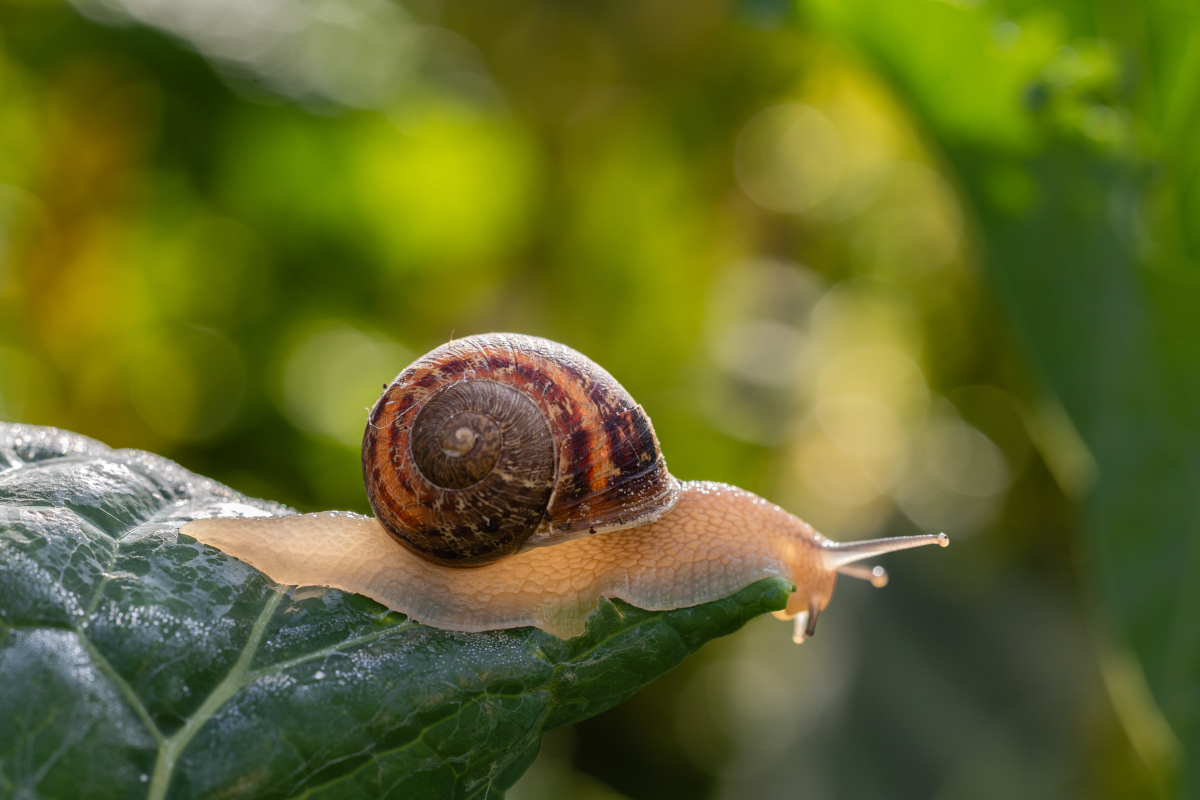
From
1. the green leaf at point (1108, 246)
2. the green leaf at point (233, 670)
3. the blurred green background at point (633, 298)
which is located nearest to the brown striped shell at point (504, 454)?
the green leaf at point (233, 670)

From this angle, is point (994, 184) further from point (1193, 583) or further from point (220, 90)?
point (220, 90)

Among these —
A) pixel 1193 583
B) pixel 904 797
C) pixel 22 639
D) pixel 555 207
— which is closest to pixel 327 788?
→ pixel 22 639

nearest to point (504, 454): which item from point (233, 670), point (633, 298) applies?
point (233, 670)

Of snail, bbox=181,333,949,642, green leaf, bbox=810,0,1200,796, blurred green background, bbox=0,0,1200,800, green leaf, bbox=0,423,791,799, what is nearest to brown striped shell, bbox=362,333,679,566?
snail, bbox=181,333,949,642

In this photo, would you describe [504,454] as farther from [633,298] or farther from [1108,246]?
[633,298]

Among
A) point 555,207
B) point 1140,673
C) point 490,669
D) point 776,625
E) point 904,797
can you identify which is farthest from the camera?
point 555,207

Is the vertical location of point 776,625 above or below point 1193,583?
below

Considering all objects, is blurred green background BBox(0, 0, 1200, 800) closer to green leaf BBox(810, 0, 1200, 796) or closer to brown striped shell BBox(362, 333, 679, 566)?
green leaf BBox(810, 0, 1200, 796)
